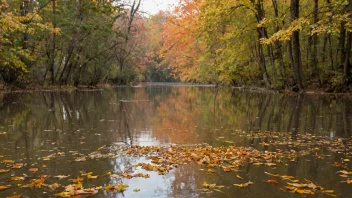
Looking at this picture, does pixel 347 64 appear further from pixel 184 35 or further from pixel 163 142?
pixel 163 142

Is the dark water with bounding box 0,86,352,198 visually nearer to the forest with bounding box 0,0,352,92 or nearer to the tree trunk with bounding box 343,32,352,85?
the forest with bounding box 0,0,352,92

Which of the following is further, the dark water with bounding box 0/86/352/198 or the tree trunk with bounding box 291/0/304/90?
the tree trunk with bounding box 291/0/304/90

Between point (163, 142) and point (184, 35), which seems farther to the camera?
point (184, 35)

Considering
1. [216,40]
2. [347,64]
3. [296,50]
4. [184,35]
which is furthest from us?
[184,35]

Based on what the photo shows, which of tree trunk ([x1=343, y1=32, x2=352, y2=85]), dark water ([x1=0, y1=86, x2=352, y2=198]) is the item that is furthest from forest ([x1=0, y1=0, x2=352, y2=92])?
dark water ([x1=0, y1=86, x2=352, y2=198])

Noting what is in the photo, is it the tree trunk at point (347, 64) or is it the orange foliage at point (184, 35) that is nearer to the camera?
the tree trunk at point (347, 64)

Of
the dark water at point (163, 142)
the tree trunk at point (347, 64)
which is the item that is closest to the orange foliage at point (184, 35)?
the tree trunk at point (347, 64)

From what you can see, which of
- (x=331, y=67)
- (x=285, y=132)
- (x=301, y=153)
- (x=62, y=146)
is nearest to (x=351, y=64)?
(x=331, y=67)

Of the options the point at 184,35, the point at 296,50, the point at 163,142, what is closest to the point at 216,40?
the point at 184,35

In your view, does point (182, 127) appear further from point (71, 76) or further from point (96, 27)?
point (71, 76)

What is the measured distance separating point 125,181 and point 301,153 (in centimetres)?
318

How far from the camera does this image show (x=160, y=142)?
647 centimetres

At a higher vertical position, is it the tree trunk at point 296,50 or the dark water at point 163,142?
the tree trunk at point 296,50

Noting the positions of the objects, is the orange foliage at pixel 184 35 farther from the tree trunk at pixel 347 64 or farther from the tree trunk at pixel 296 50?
the tree trunk at pixel 347 64
